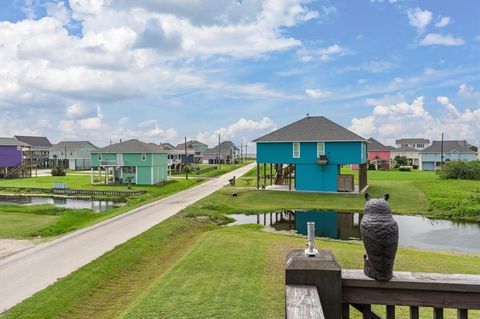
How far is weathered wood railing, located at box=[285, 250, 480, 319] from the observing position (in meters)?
3.41

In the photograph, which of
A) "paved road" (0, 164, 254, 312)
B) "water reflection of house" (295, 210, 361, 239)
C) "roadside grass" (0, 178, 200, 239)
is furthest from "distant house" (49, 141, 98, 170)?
"water reflection of house" (295, 210, 361, 239)

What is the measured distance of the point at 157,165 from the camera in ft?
180

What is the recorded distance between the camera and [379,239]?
368cm

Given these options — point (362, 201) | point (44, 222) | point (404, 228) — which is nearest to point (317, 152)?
point (362, 201)

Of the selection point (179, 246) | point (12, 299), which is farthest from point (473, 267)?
point (12, 299)

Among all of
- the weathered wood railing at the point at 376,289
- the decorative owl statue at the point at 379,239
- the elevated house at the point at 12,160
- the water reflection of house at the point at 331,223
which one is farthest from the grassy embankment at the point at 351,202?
the elevated house at the point at 12,160

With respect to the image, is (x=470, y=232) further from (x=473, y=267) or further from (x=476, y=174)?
(x=476, y=174)

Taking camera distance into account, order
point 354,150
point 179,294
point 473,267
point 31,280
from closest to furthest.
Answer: point 179,294 < point 31,280 < point 473,267 < point 354,150

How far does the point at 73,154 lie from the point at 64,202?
59.8 m

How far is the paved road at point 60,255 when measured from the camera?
1131 cm

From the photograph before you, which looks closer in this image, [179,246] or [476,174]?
[179,246]

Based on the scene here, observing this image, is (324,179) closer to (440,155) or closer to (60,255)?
(60,255)

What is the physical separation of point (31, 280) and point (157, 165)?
43.2m

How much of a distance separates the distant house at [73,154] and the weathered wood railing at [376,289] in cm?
9846
